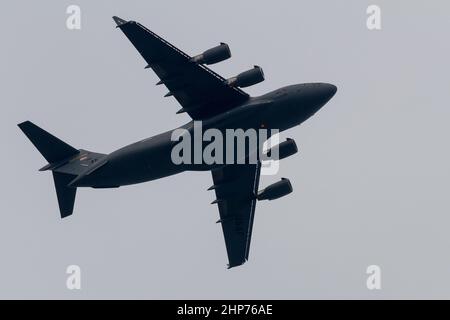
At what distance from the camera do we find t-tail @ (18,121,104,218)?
77.6 meters

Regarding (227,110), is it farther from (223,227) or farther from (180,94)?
(223,227)

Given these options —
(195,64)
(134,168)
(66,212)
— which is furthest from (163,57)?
(66,212)

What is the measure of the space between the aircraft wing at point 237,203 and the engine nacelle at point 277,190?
1.18 meters

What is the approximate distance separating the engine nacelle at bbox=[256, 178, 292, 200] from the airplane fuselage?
6543 millimetres

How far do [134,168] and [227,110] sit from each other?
25.2 ft

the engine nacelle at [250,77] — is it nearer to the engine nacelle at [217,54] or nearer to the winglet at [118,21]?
the engine nacelle at [217,54]

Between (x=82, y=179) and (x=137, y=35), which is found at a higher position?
(x=137, y=35)

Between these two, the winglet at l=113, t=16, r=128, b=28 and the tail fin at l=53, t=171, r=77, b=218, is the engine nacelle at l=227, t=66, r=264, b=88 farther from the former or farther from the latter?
the tail fin at l=53, t=171, r=77, b=218

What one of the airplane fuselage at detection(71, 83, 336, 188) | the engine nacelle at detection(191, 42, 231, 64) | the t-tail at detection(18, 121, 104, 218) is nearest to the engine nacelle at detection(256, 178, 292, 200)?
the airplane fuselage at detection(71, 83, 336, 188)

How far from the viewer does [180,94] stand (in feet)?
246

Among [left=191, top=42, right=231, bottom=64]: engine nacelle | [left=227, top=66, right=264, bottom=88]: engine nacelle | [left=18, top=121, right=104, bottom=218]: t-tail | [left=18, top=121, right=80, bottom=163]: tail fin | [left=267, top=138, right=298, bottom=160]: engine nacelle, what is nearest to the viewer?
[left=191, top=42, right=231, bottom=64]: engine nacelle

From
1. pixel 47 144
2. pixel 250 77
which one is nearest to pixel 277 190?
pixel 250 77

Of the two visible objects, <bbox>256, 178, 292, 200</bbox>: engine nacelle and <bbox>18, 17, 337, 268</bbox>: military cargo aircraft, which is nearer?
<bbox>18, 17, 337, 268</bbox>: military cargo aircraft

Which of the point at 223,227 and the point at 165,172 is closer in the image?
the point at 165,172
